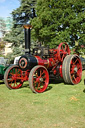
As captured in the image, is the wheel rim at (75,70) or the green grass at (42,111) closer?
the green grass at (42,111)

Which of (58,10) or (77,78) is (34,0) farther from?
(77,78)

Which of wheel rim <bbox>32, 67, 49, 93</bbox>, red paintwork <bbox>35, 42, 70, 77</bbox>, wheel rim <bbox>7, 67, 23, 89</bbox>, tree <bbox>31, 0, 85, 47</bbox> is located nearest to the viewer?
wheel rim <bbox>32, 67, 49, 93</bbox>

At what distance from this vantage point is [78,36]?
45.8 feet

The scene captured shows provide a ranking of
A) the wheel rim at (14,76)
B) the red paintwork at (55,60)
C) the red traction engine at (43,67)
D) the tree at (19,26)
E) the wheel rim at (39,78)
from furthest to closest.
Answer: the tree at (19,26)
the red paintwork at (55,60)
the wheel rim at (14,76)
the red traction engine at (43,67)
the wheel rim at (39,78)

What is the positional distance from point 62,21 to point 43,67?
27.6 feet

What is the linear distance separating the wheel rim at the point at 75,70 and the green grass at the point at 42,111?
205 centimetres

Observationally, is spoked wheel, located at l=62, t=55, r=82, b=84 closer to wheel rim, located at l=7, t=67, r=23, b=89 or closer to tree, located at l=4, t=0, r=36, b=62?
wheel rim, located at l=7, t=67, r=23, b=89

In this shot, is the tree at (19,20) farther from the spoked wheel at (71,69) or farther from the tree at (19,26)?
the spoked wheel at (71,69)

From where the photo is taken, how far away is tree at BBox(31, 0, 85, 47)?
1359 cm

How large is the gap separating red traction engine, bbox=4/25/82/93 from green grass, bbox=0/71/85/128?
1.11 metres

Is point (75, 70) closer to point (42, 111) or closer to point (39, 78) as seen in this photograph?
point (39, 78)

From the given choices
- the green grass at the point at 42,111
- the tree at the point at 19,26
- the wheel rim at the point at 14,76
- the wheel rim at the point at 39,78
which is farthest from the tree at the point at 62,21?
the green grass at the point at 42,111

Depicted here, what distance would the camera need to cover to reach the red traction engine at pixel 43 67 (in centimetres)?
671

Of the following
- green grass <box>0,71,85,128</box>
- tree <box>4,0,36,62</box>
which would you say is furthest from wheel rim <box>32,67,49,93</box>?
tree <box>4,0,36,62</box>
